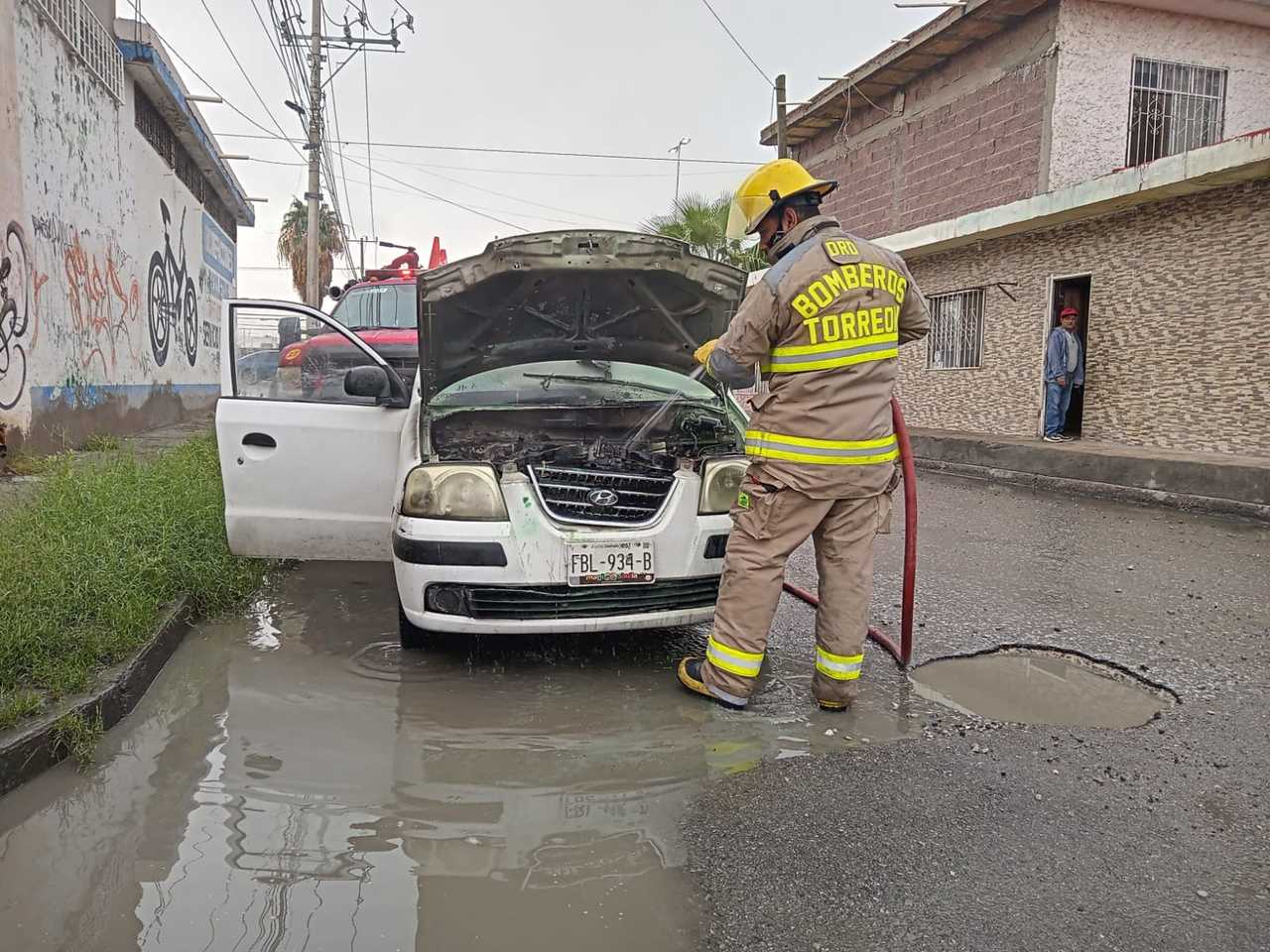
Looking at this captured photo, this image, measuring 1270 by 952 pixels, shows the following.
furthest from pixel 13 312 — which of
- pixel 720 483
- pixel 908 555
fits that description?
pixel 908 555

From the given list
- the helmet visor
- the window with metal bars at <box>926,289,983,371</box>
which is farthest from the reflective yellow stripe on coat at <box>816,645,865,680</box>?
the window with metal bars at <box>926,289,983,371</box>

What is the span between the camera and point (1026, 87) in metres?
13.1

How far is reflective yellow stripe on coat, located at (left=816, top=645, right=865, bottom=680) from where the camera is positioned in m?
3.34

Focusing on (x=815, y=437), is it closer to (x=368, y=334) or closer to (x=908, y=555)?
(x=908, y=555)

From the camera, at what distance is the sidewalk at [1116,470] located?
8281 millimetres

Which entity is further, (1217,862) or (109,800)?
(109,800)

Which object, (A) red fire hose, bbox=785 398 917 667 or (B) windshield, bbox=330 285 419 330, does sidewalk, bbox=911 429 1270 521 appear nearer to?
→ (A) red fire hose, bbox=785 398 917 667

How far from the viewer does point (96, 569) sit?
4004mm

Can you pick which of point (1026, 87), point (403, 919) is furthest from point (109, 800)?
point (1026, 87)

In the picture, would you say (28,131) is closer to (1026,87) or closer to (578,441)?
(578,441)

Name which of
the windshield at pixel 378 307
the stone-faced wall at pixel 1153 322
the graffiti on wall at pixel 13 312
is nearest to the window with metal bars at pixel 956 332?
the stone-faced wall at pixel 1153 322

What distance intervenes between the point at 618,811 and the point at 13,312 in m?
7.37

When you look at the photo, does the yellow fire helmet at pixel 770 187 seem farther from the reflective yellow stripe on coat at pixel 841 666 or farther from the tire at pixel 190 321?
the tire at pixel 190 321

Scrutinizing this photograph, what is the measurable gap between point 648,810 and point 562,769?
0.37 meters
